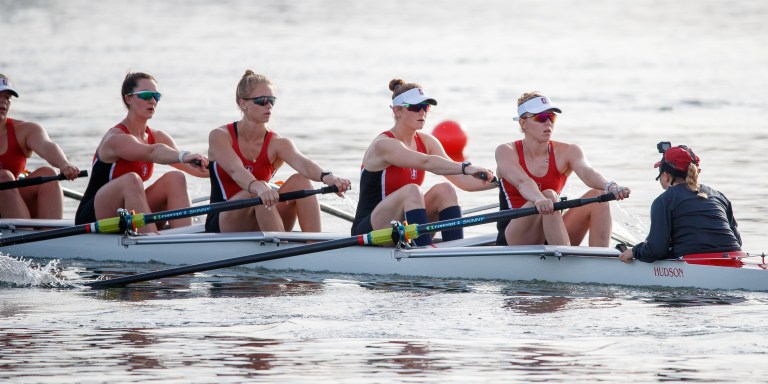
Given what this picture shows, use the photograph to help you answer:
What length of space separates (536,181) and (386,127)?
38.4 feet

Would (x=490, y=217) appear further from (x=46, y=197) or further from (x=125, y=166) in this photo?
(x=46, y=197)

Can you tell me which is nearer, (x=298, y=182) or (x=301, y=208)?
(x=298, y=182)

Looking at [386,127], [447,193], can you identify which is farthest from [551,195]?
[386,127]

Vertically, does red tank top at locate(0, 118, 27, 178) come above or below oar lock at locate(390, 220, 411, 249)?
above

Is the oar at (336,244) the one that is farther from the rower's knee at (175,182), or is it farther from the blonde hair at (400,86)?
the rower's knee at (175,182)

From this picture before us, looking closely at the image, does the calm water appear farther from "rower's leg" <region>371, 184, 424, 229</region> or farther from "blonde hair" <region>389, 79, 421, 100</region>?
"blonde hair" <region>389, 79, 421, 100</region>

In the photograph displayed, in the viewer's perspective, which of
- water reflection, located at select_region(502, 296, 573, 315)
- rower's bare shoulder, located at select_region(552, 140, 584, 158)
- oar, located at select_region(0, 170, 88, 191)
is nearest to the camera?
water reflection, located at select_region(502, 296, 573, 315)

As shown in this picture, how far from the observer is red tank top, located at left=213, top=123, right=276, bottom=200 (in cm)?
1019

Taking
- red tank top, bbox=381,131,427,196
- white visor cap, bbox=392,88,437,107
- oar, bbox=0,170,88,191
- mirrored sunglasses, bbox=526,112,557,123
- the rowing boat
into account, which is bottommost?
the rowing boat

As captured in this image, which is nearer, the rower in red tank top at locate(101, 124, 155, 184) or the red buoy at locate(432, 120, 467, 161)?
the rower in red tank top at locate(101, 124, 155, 184)

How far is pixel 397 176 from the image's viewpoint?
32.1 ft

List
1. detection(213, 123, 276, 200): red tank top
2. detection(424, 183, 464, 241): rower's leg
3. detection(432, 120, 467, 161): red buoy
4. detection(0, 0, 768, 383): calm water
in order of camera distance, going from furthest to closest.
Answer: detection(432, 120, 467, 161): red buoy, detection(213, 123, 276, 200): red tank top, detection(424, 183, 464, 241): rower's leg, detection(0, 0, 768, 383): calm water

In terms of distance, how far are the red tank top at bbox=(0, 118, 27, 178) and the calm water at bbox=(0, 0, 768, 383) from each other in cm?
118

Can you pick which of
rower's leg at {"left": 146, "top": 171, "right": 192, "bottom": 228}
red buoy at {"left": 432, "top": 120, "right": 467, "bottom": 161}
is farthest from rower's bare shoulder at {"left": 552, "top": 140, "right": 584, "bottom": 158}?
red buoy at {"left": 432, "top": 120, "right": 467, "bottom": 161}
